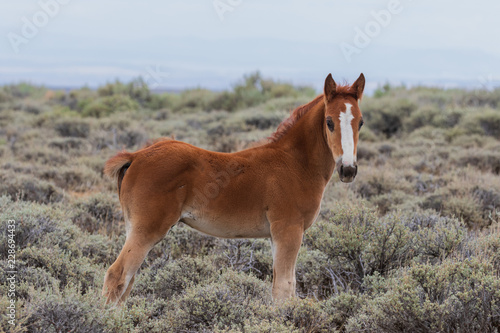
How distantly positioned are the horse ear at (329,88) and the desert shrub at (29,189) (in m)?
5.33

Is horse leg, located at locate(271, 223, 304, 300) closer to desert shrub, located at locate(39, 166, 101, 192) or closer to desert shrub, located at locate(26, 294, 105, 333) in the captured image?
desert shrub, located at locate(26, 294, 105, 333)

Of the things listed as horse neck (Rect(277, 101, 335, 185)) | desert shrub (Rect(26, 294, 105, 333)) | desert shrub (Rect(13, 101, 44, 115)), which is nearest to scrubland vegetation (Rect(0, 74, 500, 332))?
desert shrub (Rect(26, 294, 105, 333))

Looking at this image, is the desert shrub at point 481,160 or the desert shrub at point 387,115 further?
A: the desert shrub at point 387,115

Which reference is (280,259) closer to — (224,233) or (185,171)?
(224,233)

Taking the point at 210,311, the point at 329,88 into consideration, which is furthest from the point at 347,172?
the point at 210,311

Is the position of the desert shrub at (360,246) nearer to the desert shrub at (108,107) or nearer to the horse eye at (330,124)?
the horse eye at (330,124)

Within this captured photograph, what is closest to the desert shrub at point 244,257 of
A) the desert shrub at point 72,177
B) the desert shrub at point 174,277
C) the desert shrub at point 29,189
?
the desert shrub at point 174,277

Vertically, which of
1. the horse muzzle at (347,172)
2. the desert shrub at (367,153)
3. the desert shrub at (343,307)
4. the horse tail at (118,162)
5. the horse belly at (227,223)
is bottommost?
the desert shrub at (367,153)

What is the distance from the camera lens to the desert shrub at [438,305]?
3.30 metres

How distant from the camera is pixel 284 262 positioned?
3.79 m

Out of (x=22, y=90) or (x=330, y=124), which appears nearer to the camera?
(x=330, y=124)

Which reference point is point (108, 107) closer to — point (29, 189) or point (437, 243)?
point (29, 189)

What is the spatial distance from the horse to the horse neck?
0.05 ft

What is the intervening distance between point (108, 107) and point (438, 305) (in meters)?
20.0
